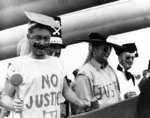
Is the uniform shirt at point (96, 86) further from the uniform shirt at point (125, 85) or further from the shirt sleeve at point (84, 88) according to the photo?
the uniform shirt at point (125, 85)

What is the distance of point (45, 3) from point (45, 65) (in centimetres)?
192

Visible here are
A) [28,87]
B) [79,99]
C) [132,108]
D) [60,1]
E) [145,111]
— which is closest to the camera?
[145,111]

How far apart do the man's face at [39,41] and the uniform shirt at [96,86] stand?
36 cm

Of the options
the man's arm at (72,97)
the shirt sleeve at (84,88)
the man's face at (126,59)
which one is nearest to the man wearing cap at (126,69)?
the man's face at (126,59)

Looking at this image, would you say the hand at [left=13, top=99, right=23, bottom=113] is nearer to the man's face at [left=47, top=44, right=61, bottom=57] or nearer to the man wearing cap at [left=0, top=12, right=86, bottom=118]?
the man wearing cap at [left=0, top=12, right=86, bottom=118]

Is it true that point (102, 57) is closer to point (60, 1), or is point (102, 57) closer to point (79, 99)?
point (79, 99)

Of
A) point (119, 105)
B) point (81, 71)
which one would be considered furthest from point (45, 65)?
point (119, 105)

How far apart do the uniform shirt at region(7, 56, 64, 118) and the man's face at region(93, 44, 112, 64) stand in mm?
484

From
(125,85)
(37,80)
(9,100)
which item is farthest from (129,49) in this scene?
(9,100)

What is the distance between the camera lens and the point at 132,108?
1223 mm

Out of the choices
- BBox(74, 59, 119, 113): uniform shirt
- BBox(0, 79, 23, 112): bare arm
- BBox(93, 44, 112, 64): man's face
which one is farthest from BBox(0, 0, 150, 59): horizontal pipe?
BBox(0, 79, 23, 112): bare arm

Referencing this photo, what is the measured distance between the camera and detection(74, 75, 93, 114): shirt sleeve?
2740mm

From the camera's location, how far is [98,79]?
281 centimetres

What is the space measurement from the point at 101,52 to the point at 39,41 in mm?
571
